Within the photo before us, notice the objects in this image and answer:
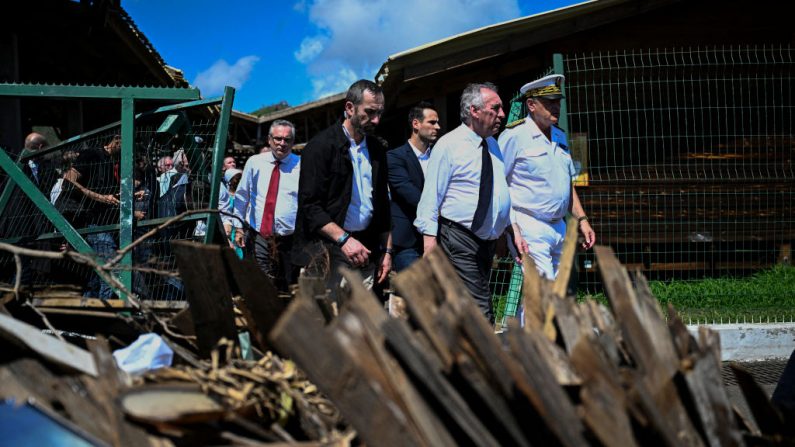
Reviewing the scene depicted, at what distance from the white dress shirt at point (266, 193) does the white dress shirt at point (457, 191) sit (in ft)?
6.68

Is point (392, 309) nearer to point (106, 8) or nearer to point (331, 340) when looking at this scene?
point (331, 340)

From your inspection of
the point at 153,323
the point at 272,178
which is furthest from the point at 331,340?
the point at 272,178

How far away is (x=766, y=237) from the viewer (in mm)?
10703

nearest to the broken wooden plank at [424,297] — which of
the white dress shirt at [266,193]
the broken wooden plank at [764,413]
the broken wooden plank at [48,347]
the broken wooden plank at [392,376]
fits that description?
the broken wooden plank at [392,376]

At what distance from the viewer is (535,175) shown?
6125 mm

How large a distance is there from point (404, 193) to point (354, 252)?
1490 mm

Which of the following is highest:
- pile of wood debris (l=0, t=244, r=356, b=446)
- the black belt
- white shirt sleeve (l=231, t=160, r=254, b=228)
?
white shirt sleeve (l=231, t=160, r=254, b=228)

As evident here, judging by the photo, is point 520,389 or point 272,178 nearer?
point 520,389

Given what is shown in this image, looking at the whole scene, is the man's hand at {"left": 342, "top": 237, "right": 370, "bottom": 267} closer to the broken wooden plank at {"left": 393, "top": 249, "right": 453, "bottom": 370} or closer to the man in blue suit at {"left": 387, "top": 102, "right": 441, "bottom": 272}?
the man in blue suit at {"left": 387, "top": 102, "right": 441, "bottom": 272}

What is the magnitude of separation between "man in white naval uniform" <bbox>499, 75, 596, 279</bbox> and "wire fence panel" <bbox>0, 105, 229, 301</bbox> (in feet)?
7.54

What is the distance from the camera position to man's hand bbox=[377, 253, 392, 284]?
567 centimetres

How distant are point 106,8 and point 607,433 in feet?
33.4

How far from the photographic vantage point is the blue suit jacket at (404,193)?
21.0 feet

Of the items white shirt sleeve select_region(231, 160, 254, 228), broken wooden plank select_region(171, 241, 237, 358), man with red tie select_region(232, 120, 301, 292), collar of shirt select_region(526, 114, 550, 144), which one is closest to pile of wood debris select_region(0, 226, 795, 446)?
broken wooden plank select_region(171, 241, 237, 358)
